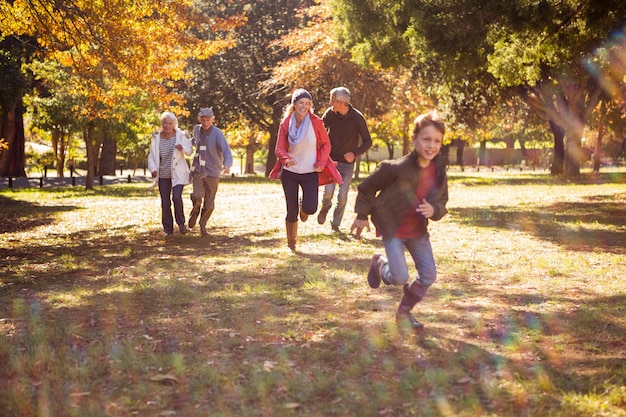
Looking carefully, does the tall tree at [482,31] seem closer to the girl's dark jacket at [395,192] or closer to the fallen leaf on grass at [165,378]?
the girl's dark jacket at [395,192]

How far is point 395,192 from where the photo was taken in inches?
223

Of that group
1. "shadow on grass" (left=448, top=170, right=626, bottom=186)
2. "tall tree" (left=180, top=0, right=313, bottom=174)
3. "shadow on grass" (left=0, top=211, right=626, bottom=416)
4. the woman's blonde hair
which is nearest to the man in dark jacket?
"shadow on grass" (left=0, top=211, right=626, bottom=416)

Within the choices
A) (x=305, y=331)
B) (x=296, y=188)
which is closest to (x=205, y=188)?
(x=296, y=188)

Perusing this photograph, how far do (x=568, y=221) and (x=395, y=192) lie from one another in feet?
33.1

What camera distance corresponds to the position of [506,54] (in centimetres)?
1554

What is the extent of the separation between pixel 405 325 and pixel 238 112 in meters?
36.0

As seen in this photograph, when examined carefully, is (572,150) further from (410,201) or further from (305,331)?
(305,331)

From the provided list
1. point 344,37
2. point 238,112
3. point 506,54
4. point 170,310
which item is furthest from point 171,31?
point 238,112

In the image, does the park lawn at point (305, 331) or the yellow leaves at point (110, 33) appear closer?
the park lawn at point (305, 331)

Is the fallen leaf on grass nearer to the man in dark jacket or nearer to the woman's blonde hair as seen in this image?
the woman's blonde hair

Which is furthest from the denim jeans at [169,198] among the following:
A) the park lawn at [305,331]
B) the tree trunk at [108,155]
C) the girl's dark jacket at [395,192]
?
the tree trunk at [108,155]

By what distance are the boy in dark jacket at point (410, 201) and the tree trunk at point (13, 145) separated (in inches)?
1362

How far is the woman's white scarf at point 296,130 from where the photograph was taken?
9.60 metres

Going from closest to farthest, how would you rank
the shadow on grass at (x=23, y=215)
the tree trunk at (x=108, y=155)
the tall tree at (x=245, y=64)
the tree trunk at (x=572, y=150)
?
1. the shadow on grass at (x=23, y=215)
2. the tree trunk at (x=572, y=150)
3. the tall tree at (x=245, y=64)
4. the tree trunk at (x=108, y=155)
